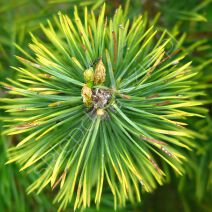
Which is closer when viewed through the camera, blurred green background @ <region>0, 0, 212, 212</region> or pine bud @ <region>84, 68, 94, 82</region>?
pine bud @ <region>84, 68, 94, 82</region>

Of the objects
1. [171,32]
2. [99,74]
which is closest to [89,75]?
[99,74]

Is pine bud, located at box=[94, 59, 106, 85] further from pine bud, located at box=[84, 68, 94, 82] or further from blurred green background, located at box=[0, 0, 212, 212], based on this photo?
blurred green background, located at box=[0, 0, 212, 212]

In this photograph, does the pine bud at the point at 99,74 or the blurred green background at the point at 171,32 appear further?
the blurred green background at the point at 171,32

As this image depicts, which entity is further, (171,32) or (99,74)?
(171,32)

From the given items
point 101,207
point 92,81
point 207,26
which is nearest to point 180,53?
point 207,26

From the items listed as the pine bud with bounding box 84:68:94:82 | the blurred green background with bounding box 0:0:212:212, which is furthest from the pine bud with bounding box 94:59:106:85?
the blurred green background with bounding box 0:0:212:212

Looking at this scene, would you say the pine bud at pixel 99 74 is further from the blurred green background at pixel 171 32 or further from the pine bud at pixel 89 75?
the blurred green background at pixel 171 32

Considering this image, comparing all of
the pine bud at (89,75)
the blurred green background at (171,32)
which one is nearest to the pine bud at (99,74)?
the pine bud at (89,75)

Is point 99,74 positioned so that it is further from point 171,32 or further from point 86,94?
point 171,32
